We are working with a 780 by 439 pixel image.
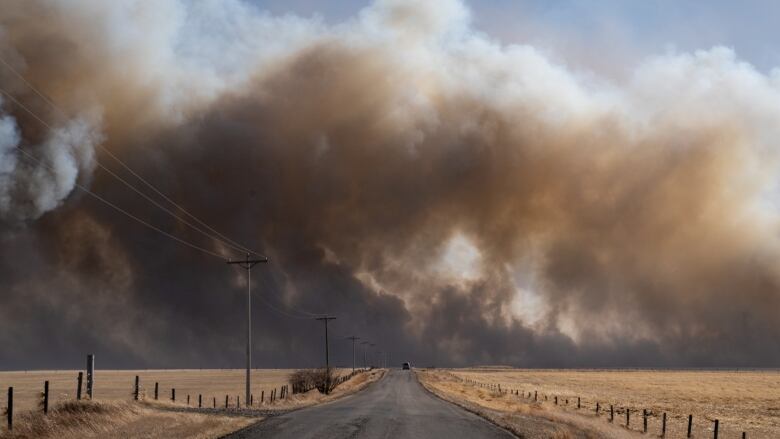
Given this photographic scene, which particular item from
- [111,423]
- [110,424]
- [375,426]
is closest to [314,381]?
[375,426]

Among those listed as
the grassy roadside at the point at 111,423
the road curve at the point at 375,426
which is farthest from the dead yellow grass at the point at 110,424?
the road curve at the point at 375,426

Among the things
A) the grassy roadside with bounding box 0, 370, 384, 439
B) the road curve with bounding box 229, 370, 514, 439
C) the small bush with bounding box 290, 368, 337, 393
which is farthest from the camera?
the small bush with bounding box 290, 368, 337, 393

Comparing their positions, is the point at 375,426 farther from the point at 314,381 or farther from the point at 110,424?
the point at 314,381

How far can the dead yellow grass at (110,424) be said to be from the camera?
26.6 m

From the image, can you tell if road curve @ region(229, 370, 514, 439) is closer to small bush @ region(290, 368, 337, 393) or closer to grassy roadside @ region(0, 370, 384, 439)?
grassy roadside @ region(0, 370, 384, 439)

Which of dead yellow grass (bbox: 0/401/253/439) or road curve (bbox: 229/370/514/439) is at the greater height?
dead yellow grass (bbox: 0/401/253/439)

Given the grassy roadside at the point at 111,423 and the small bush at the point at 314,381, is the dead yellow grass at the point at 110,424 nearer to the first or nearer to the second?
the grassy roadside at the point at 111,423

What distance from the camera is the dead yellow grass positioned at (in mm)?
26641

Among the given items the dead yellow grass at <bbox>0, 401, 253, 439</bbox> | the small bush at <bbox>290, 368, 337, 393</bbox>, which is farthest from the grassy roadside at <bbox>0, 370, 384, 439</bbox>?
the small bush at <bbox>290, 368, 337, 393</bbox>

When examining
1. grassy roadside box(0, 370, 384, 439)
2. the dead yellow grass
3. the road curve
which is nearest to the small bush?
the road curve

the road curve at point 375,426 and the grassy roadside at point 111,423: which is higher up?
the grassy roadside at point 111,423

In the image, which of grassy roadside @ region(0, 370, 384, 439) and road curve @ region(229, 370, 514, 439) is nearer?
grassy roadside @ region(0, 370, 384, 439)

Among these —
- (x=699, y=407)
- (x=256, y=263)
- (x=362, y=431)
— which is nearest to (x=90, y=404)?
(x=362, y=431)

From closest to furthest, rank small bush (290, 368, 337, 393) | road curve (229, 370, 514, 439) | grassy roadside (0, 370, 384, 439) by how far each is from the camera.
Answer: grassy roadside (0, 370, 384, 439) → road curve (229, 370, 514, 439) → small bush (290, 368, 337, 393)
